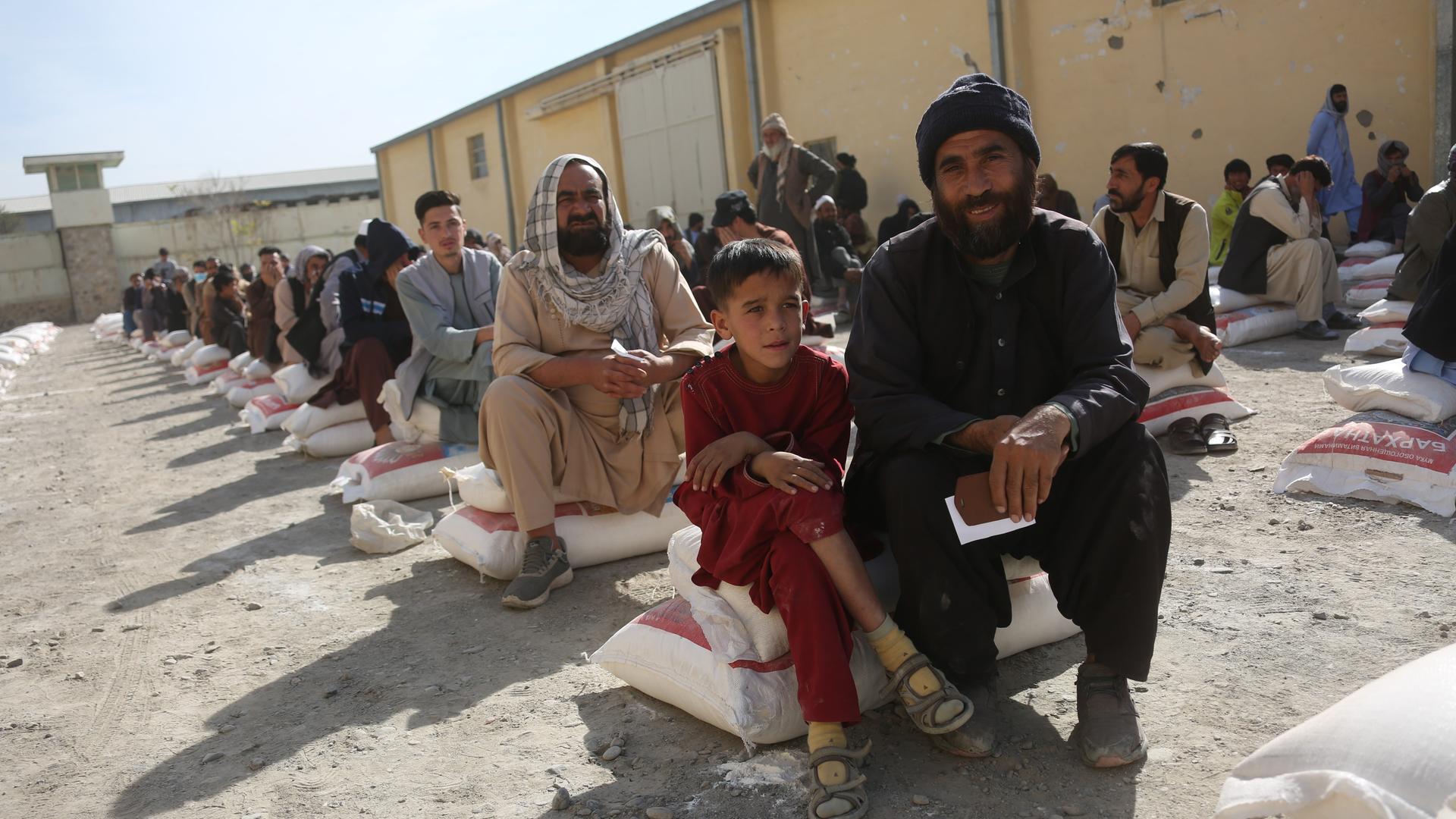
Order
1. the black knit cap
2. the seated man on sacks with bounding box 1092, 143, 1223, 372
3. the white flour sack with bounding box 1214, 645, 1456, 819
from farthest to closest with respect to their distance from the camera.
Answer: the seated man on sacks with bounding box 1092, 143, 1223, 372, the black knit cap, the white flour sack with bounding box 1214, 645, 1456, 819

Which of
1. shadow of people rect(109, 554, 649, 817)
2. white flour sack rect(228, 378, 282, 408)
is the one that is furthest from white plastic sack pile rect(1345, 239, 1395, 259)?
white flour sack rect(228, 378, 282, 408)

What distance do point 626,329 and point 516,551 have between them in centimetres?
93

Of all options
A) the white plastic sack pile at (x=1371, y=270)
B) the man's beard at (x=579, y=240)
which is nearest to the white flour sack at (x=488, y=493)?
the man's beard at (x=579, y=240)

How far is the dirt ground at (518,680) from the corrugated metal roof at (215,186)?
4600 centimetres

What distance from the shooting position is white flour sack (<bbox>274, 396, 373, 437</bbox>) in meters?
6.93

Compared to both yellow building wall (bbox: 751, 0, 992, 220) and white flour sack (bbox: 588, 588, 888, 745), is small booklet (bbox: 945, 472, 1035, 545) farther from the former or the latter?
yellow building wall (bbox: 751, 0, 992, 220)

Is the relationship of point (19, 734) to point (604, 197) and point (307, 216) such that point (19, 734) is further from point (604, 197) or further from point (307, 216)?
point (307, 216)

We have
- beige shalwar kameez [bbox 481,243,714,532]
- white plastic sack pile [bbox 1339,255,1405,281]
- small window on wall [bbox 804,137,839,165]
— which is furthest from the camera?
small window on wall [bbox 804,137,839,165]

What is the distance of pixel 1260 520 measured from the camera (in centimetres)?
375

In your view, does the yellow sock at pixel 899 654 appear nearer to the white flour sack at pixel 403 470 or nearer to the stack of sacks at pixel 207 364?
the white flour sack at pixel 403 470

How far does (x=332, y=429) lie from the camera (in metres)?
7.00

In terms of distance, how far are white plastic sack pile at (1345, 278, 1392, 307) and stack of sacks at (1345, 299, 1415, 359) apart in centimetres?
224

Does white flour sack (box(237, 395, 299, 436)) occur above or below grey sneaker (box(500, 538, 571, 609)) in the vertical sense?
above

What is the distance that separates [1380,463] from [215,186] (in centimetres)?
4953
